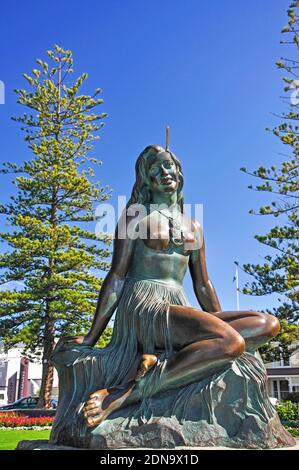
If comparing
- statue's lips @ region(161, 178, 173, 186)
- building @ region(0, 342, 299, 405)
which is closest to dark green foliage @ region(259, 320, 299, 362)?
statue's lips @ region(161, 178, 173, 186)

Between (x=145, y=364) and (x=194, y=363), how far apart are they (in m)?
0.37

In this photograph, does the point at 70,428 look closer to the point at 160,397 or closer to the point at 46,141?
the point at 160,397

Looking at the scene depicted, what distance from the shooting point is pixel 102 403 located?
3.65 meters

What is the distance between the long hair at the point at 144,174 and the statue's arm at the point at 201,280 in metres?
0.58

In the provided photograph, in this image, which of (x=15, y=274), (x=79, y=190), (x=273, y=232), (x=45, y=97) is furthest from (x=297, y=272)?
(x=45, y=97)

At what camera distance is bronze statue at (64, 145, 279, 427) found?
3.70 m

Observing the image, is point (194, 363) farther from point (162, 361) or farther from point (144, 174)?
point (144, 174)

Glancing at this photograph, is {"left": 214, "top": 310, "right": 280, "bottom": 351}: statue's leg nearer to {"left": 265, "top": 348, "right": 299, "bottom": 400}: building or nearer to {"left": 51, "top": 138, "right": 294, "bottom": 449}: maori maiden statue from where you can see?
{"left": 51, "top": 138, "right": 294, "bottom": 449}: maori maiden statue

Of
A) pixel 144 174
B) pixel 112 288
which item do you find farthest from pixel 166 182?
pixel 112 288

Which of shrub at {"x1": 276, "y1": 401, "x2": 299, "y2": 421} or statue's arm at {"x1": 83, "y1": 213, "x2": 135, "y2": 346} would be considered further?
shrub at {"x1": 276, "y1": 401, "x2": 299, "y2": 421}

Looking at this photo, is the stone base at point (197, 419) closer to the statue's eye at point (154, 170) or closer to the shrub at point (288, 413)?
the statue's eye at point (154, 170)

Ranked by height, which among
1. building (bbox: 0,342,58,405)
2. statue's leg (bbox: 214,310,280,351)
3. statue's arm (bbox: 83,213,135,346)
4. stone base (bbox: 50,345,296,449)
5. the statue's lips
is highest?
the statue's lips

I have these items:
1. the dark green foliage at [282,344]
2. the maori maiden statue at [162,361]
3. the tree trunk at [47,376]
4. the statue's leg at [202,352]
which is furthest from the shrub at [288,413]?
the statue's leg at [202,352]

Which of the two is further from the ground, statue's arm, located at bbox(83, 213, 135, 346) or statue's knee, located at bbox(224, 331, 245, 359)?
statue's arm, located at bbox(83, 213, 135, 346)
